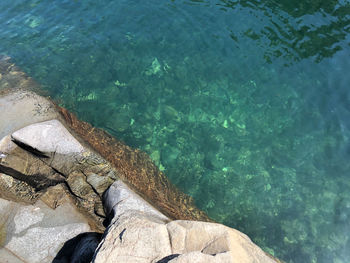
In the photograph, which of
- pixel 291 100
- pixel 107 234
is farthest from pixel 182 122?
pixel 107 234

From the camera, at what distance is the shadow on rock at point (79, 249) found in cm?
569

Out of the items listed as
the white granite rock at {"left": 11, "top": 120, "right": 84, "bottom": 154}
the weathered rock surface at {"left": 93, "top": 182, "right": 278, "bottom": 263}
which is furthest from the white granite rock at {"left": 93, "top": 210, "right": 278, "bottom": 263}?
the white granite rock at {"left": 11, "top": 120, "right": 84, "bottom": 154}

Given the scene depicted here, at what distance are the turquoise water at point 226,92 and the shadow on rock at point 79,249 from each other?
321 cm

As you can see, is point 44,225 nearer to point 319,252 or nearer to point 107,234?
point 107,234

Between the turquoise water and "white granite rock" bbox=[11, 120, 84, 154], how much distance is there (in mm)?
2182

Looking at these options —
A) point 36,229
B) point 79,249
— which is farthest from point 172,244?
point 36,229

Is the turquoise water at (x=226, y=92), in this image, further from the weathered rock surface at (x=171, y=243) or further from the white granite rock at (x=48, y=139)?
the weathered rock surface at (x=171, y=243)

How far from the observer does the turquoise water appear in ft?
26.4

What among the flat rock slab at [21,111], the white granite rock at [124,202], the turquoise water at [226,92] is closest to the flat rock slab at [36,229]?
the white granite rock at [124,202]

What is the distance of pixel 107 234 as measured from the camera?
4746 millimetres

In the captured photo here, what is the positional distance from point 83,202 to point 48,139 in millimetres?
1897

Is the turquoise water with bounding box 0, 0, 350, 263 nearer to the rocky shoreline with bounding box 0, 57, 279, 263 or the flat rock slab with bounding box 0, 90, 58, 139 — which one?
the rocky shoreline with bounding box 0, 57, 279, 263

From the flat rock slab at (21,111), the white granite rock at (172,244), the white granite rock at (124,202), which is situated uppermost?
the white granite rock at (172,244)

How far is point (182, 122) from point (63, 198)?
4.54 m
